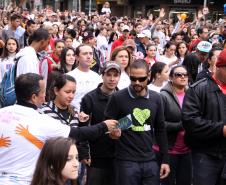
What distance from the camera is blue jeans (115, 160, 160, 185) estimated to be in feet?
16.1

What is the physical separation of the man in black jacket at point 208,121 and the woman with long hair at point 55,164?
1824 mm

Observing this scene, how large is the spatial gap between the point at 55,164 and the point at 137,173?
189 cm

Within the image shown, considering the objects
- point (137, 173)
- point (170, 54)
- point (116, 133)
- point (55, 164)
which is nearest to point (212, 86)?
point (116, 133)

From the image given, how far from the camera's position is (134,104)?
5004 millimetres

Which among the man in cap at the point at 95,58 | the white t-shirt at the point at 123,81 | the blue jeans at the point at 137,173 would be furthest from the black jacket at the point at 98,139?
the man in cap at the point at 95,58

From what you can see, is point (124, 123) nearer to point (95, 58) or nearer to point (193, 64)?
point (193, 64)

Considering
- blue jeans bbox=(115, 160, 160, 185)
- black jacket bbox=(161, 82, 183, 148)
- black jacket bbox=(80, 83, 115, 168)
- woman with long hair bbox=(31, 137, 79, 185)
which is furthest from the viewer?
black jacket bbox=(161, 82, 183, 148)

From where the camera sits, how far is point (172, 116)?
18.8ft

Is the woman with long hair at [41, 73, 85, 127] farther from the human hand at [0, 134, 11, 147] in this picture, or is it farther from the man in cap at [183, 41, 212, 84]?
the man in cap at [183, 41, 212, 84]

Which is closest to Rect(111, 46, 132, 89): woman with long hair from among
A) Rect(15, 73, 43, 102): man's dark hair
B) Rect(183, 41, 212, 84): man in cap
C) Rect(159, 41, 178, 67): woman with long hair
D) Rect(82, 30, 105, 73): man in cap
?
Rect(183, 41, 212, 84): man in cap

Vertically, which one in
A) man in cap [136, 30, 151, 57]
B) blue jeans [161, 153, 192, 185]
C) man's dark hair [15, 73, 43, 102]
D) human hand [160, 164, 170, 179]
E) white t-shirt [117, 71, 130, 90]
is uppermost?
man's dark hair [15, 73, 43, 102]

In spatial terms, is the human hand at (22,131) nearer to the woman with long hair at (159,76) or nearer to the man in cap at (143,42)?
the woman with long hair at (159,76)

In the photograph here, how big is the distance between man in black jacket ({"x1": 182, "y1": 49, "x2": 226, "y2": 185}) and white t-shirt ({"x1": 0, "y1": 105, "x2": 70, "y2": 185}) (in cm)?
143

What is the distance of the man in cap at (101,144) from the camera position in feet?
17.8
